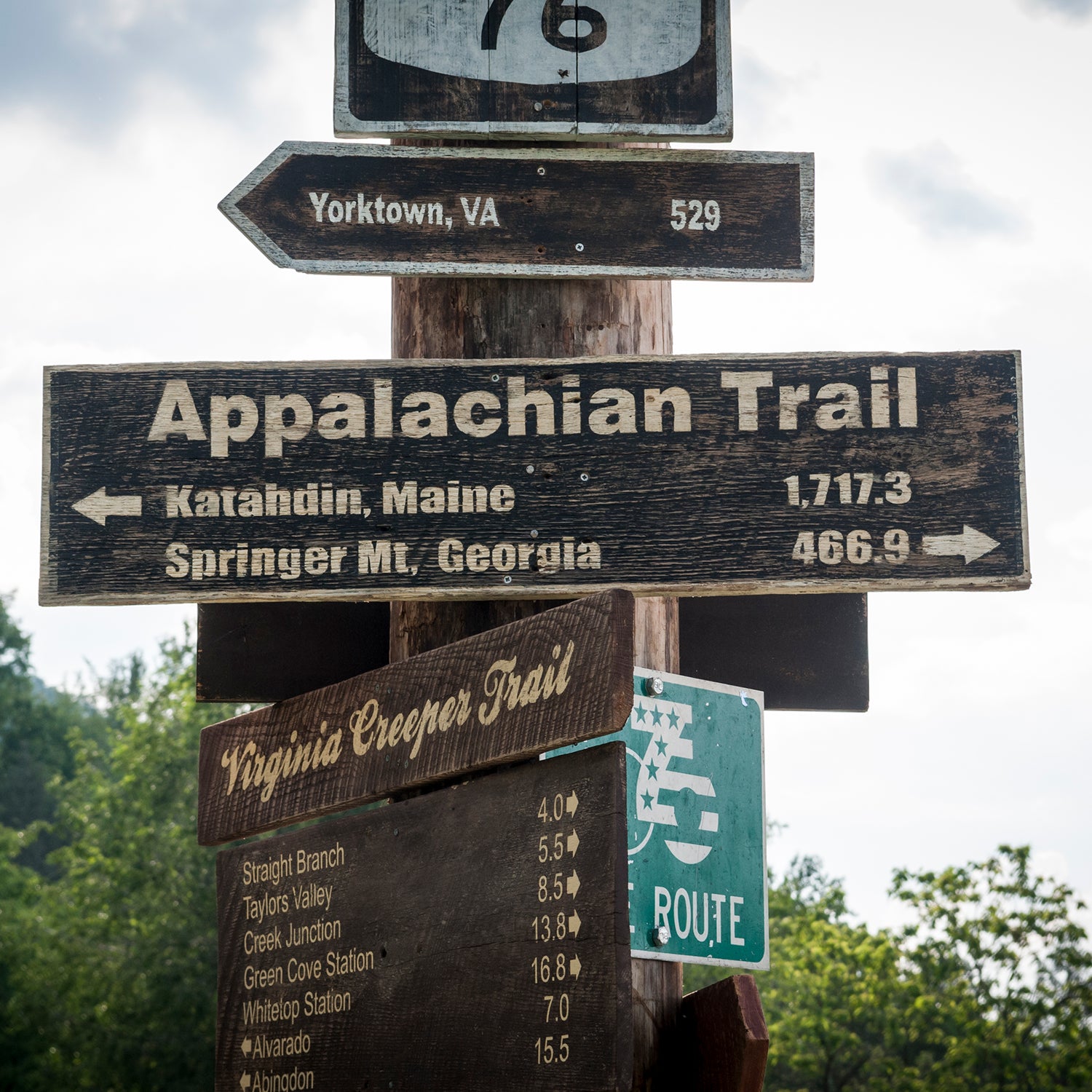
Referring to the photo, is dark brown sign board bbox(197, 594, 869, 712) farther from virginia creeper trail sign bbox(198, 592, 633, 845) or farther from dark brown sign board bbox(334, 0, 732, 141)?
dark brown sign board bbox(334, 0, 732, 141)

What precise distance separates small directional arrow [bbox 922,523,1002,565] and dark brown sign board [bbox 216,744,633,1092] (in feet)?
2.67

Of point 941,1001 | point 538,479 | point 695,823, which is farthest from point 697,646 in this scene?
point 941,1001

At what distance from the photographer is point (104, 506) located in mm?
2752

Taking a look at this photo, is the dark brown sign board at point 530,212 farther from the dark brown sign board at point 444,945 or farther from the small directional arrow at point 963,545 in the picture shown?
the dark brown sign board at point 444,945

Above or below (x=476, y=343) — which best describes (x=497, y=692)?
below

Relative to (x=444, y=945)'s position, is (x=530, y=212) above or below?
above

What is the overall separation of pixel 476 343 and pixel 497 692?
2.85 ft

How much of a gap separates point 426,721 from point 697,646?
3.10 ft

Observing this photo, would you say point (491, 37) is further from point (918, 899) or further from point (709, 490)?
point (918, 899)

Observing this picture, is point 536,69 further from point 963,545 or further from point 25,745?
point 25,745

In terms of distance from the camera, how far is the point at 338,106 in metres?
3.01

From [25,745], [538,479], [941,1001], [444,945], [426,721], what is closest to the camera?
[444,945]

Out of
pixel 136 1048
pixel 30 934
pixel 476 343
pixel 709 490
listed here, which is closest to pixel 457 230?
pixel 476 343

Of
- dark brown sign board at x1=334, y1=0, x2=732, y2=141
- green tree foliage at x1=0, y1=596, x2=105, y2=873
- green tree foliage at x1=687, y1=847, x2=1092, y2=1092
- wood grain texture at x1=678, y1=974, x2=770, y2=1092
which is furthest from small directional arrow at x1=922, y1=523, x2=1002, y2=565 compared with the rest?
green tree foliage at x1=0, y1=596, x2=105, y2=873
